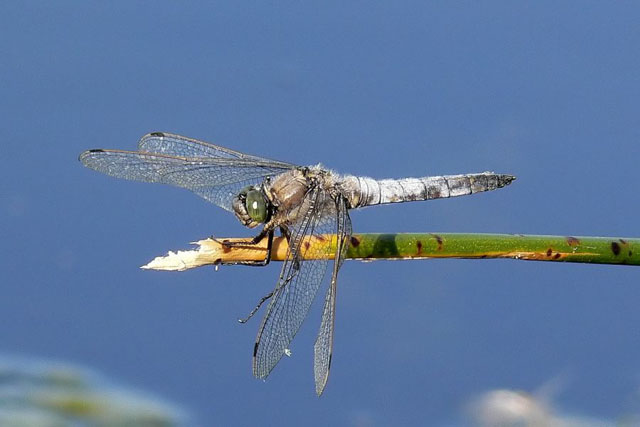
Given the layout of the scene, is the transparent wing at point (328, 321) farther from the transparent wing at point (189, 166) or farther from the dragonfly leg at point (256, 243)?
the transparent wing at point (189, 166)

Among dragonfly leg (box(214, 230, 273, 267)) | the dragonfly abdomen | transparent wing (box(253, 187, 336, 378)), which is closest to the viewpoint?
dragonfly leg (box(214, 230, 273, 267))

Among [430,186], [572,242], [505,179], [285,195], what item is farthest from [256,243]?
[505,179]

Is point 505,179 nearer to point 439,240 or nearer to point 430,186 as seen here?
point 430,186

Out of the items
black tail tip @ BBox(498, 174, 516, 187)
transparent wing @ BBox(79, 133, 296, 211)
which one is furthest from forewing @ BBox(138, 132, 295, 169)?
black tail tip @ BBox(498, 174, 516, 187)

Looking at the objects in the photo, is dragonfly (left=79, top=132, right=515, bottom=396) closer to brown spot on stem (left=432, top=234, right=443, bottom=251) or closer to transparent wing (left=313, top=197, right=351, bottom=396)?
transparent wing (left=313, top=197, right=351, bottom=396)

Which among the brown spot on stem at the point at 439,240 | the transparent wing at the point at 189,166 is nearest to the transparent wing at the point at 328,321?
the brown spot on stem at the point at 439,240
